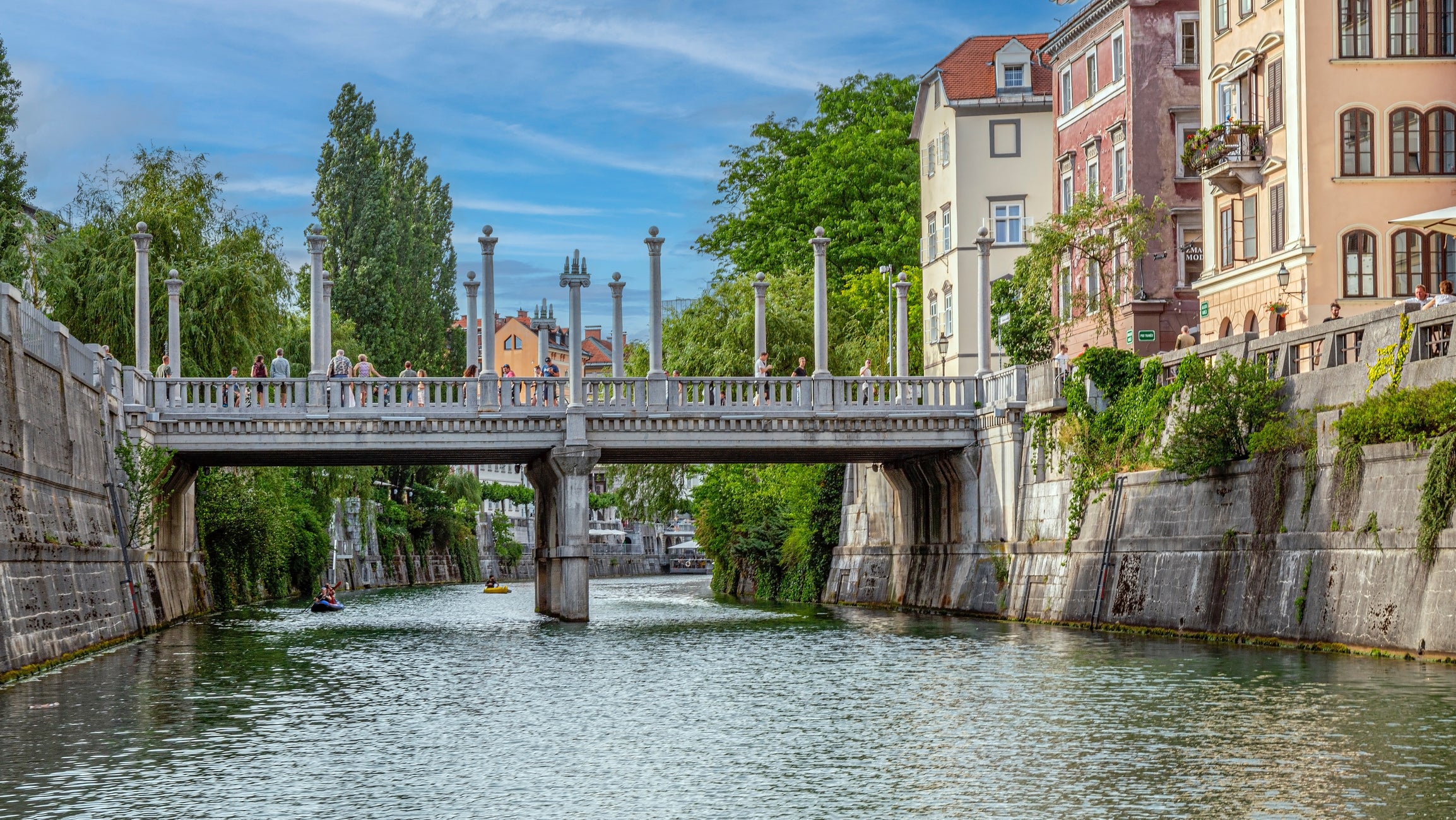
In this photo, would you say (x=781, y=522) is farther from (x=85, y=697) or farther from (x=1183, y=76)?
(x=85, y=697)

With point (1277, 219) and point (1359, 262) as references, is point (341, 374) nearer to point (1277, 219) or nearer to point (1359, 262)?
point (1277, 219)

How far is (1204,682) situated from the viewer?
27.8 metres

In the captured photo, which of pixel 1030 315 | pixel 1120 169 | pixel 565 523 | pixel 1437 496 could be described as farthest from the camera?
pixel 1120 169

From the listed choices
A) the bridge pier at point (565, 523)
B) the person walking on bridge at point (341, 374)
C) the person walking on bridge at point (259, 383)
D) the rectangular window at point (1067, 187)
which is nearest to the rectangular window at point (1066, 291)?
the rectangular window at point (1067, 187)

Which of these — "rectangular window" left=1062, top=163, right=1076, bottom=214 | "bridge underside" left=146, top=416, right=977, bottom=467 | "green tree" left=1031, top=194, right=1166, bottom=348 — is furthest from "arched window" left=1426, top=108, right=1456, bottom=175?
"rectangular window" left=1062, top=163, right=1076, bottom=214

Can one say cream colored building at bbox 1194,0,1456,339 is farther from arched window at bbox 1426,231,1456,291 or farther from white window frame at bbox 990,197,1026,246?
white window frame at bbox 990,197,1026,246

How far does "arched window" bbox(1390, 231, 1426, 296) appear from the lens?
45.8 m

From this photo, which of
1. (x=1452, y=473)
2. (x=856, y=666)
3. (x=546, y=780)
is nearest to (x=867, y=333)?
(x=856, y=666)

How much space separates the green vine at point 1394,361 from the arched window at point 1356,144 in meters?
16.4

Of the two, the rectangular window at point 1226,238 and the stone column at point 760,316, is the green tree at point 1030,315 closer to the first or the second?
the rectangular window at point 1226,238

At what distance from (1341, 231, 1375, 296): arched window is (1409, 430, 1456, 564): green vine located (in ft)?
61.2

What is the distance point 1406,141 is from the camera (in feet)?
153

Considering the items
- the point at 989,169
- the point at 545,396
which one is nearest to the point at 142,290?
the point at 545,396

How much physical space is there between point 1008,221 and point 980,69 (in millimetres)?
6593
